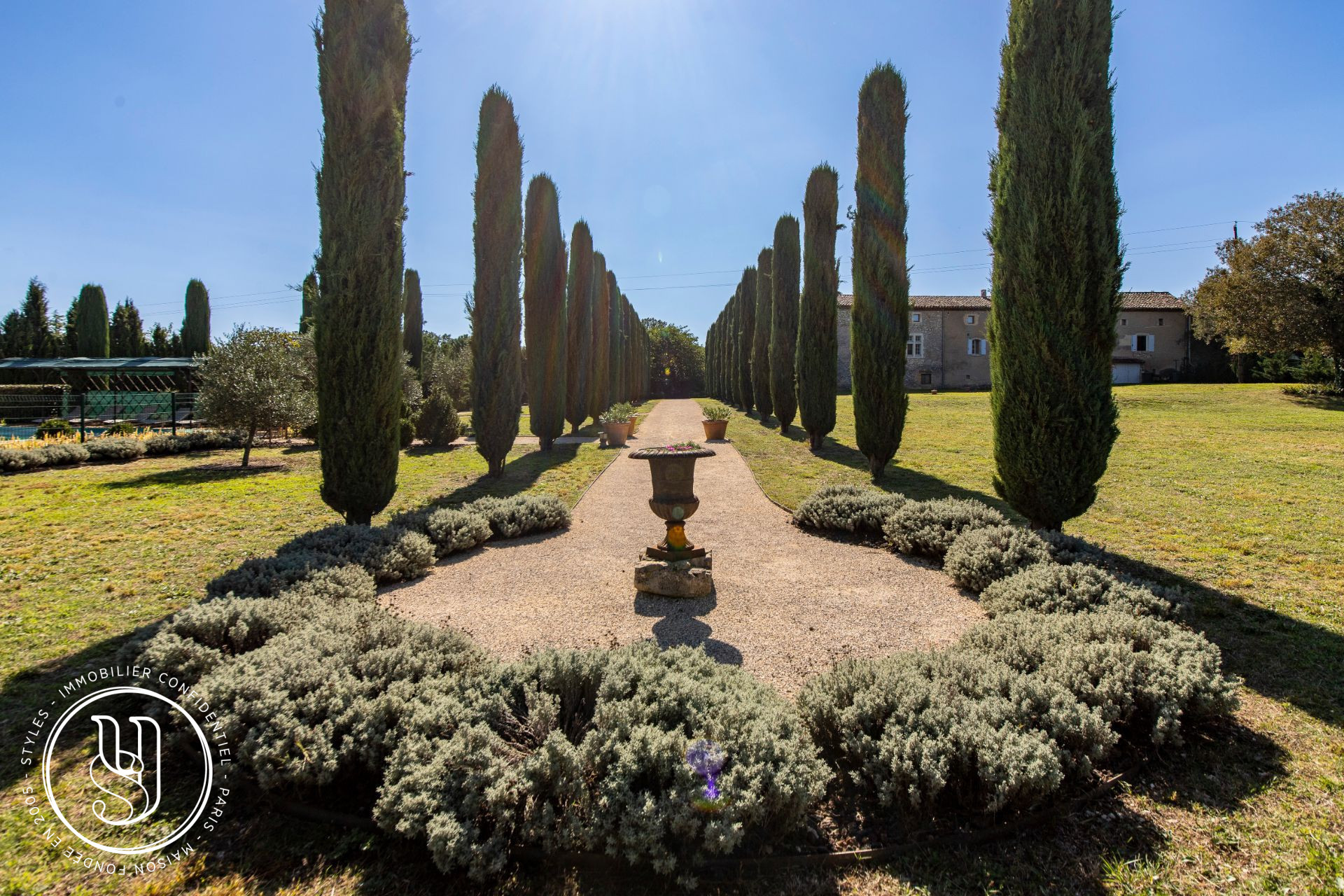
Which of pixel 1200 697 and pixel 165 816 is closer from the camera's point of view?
pixel 165 816

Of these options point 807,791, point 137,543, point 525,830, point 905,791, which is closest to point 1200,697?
point 905,791

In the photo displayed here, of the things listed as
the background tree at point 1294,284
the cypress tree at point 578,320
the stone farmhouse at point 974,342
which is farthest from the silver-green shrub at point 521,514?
the stone farmhouse at point 974,342

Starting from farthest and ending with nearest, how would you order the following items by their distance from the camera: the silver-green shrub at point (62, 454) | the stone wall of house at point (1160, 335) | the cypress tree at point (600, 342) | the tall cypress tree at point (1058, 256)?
the stone wall of house at point (1160, 335), the cypress tree at point (600, 342), the silver-green shrub at point (62, 454), the tall cypress tree at point (1058, 256)

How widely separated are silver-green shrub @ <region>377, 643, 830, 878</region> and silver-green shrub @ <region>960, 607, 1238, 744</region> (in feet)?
4.81

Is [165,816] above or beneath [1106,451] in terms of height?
beneath

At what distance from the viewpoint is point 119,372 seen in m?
25.0

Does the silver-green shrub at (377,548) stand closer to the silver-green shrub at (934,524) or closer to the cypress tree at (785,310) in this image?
the silver-green shrub at (934,524)

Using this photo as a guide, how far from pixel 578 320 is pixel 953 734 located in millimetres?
17192

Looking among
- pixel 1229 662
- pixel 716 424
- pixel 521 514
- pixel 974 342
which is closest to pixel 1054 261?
pixel 1229 662

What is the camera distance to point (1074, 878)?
209 cm

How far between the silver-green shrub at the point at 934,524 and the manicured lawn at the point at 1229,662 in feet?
4.50

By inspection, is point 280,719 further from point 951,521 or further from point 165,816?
point 951,521

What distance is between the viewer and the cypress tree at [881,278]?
1035 cm

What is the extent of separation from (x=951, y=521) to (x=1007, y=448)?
41.7 inches
